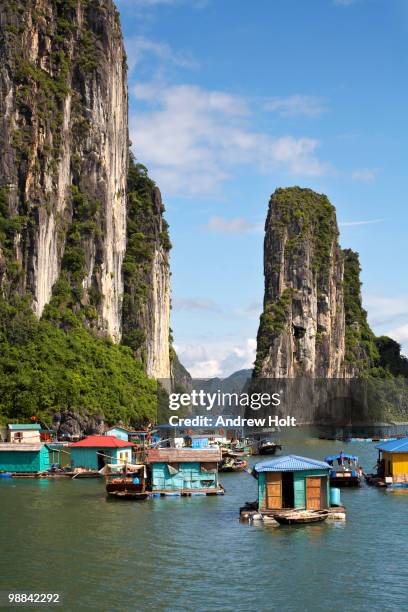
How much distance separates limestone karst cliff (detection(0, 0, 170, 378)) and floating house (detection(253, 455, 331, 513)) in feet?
191

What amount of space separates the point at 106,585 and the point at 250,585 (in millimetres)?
4525

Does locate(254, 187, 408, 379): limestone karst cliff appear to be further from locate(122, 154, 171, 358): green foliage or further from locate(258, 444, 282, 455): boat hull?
locate(258, 444, 282, 455): boat hull

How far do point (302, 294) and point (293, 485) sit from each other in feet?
423

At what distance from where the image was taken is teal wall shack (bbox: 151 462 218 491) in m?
48.3

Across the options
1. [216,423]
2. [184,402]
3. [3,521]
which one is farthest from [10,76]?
[3,521]

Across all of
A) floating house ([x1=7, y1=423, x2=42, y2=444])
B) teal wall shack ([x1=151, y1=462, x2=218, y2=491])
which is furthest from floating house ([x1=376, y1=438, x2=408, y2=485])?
floating house ([x1=7, y1=423, x2=42, y2=444])

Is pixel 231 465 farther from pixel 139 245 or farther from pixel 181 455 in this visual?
pixel 139 245

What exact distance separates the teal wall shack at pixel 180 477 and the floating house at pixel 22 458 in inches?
507

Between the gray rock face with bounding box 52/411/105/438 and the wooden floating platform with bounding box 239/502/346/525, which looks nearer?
the wooden floating platform with bounding box 239/502/346/525

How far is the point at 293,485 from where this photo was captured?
128 ft

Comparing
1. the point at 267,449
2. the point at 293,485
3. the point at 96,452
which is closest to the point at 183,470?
the point at 293,485

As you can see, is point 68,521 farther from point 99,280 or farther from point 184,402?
point 184,402

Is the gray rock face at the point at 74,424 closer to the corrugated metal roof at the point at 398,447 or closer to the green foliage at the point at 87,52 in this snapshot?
the corrugated metal roof at the point at 398,447

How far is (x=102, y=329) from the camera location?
352ft
